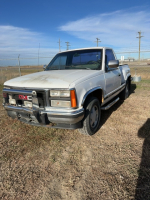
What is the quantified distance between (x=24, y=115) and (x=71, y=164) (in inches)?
49.6

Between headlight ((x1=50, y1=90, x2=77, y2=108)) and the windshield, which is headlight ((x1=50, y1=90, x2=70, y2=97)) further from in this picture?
the windshield

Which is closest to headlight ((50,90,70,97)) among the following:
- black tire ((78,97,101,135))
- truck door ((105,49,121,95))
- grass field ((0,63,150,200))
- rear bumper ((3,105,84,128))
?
rear bumper ((3,105,84,128))

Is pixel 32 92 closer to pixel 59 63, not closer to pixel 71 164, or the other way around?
pixel 71 164

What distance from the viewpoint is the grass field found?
1888 millimetres

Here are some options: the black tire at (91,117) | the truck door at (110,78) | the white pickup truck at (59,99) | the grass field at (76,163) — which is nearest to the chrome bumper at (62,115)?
the white pickup truck at (59,99)

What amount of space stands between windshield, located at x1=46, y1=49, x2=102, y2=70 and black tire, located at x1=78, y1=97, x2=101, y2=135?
0.95m

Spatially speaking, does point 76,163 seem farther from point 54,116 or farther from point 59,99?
point 59,99

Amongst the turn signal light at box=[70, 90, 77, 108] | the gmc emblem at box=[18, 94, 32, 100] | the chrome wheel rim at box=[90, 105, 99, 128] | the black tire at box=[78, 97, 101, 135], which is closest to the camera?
the turn signal light at box=[70, 90, 77, 108]

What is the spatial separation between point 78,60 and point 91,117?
173 centimetres

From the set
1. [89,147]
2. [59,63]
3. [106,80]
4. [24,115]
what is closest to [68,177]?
[89,147]

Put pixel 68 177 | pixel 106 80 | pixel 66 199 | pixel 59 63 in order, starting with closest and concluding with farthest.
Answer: pixel 66 199, pixel 68 177, pixel 106 80, pixel 59 63

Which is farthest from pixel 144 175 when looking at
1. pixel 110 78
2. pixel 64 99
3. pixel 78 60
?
pixel 78 60

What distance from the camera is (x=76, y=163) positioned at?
239cm

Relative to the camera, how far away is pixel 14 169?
2.31 metres
